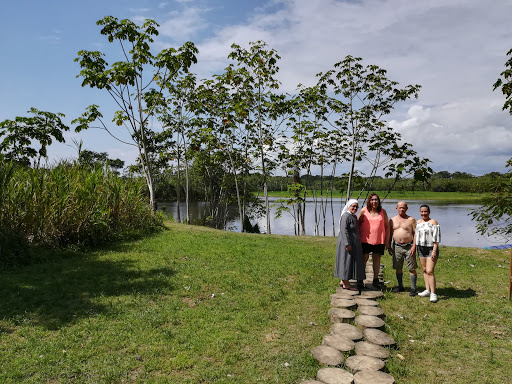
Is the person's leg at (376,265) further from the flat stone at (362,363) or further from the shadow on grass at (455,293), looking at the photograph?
the flat stone at (362,363)

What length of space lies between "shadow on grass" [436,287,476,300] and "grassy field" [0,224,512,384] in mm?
23

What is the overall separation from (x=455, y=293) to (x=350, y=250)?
2.59 meters

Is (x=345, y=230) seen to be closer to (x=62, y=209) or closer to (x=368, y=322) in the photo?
(x=368, y=322)

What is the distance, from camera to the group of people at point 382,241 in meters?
6.15

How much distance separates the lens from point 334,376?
11.7ft

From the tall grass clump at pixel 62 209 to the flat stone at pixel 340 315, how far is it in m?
7.12

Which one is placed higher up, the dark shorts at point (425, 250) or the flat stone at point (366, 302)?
the dark shorts at point (425, 250)

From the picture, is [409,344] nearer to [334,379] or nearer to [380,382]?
[380,382]

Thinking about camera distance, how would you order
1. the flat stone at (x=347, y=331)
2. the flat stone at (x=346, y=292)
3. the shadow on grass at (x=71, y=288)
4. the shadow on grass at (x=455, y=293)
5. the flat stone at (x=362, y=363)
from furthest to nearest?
A: the shadow on grass at (x=455, y=293)
the flat stone at (x=346, y=292)
the shadow on grass at (x=71, y=288)
the flat stone at (x=347, y=331)
the flat stone at (x=362, y=363)

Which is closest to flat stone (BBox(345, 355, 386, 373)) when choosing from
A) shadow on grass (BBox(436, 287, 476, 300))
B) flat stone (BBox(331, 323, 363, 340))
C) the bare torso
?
flat stone (BBox(331, 323, 363, 340))

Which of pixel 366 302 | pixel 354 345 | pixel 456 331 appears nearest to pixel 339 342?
pixel 354 345

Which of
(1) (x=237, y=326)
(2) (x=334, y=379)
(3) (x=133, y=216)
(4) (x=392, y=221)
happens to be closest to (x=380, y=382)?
(2) (x=334, y=379)

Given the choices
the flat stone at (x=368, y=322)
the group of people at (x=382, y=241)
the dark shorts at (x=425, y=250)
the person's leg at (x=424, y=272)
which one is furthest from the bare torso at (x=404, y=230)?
the flat stone at (x=368, y=322)

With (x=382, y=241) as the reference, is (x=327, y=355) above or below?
below
